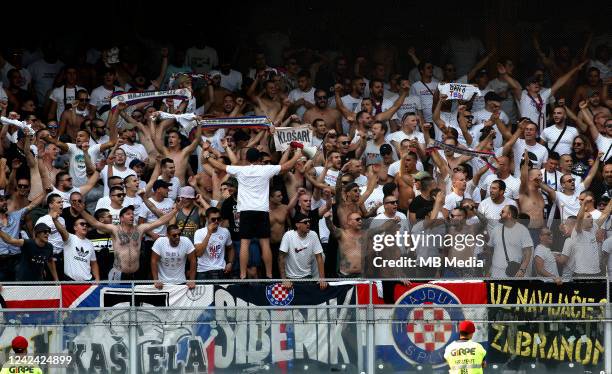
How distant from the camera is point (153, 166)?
19.9 metres

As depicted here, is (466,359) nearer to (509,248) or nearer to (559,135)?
(509,248)

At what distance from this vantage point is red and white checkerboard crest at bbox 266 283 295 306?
17000 mm

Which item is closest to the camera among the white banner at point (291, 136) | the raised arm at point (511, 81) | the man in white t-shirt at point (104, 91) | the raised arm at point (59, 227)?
the raised arm at point (59, 227)

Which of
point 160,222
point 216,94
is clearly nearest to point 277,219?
point 160,222

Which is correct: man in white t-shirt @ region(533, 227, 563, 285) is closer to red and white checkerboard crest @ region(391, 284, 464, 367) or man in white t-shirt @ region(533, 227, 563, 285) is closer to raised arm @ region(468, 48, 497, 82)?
red and white checkerboard crest @ region(391, 284, 464, 367)

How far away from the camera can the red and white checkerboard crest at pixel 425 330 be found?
51.9ft

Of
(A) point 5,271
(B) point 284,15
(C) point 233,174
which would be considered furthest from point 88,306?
(B) point 284,15

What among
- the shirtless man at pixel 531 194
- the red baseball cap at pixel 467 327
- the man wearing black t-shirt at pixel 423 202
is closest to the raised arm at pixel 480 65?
the shirtless man at pixel 531 194

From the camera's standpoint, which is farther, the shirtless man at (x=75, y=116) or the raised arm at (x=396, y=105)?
the raised arm at (x=396, y=105)

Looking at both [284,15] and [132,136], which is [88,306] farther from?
[284,15]

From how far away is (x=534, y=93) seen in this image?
22.0 m

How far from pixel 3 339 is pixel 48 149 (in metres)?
4.31

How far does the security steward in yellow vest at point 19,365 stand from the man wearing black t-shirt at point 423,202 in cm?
556

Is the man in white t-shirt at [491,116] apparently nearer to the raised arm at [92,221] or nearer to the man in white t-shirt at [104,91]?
the man in white t-shirt at [104,91]
